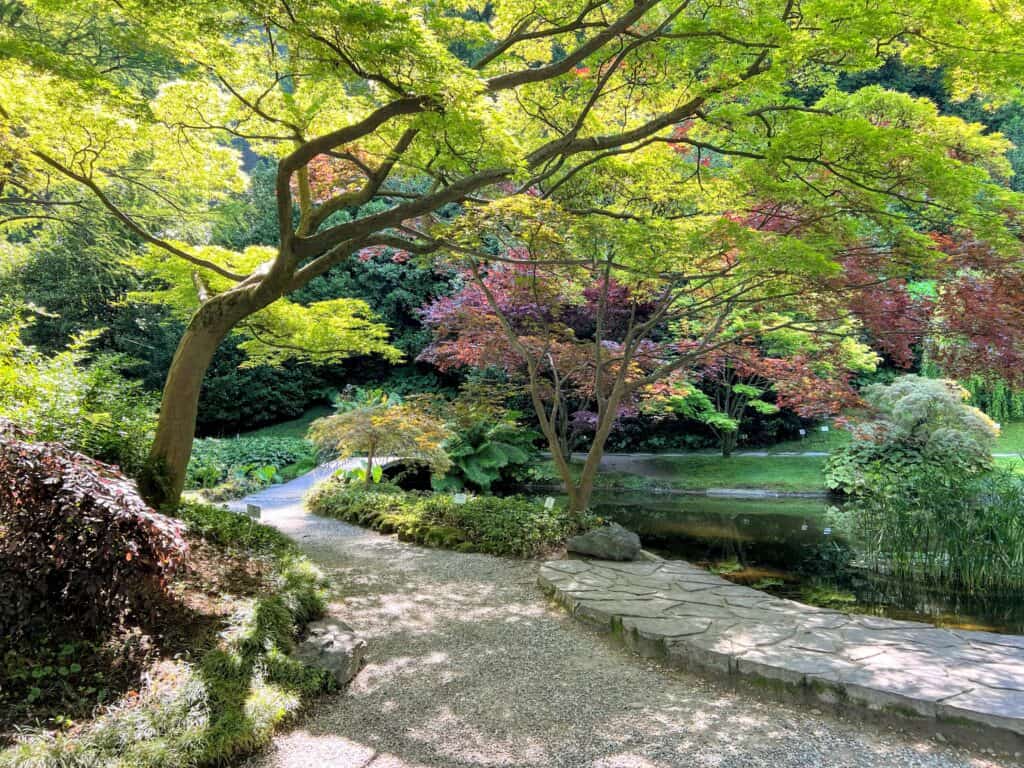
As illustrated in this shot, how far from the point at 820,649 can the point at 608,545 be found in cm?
227

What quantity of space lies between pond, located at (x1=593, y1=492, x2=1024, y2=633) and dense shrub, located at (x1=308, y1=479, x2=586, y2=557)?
1.86 m

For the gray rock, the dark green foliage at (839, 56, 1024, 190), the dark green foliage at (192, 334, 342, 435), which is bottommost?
the gray rock

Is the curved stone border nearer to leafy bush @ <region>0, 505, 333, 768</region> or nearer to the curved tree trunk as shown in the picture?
leafy bush @ <region>0, 505, 333, 768</region>

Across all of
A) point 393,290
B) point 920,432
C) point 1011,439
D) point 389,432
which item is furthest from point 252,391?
point 1011,439

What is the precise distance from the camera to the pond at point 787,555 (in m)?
5.14

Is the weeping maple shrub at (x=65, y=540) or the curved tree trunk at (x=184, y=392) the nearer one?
the weeping maple shrub at (x=65, y=540)

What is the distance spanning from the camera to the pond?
5137mm

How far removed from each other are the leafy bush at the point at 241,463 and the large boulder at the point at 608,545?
629 cm

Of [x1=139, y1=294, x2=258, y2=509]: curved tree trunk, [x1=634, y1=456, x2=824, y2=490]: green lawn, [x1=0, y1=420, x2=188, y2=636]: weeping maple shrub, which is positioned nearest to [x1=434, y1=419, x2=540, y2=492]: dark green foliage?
[x1=634, y1=456, x2=824, y2=490]: green lawn

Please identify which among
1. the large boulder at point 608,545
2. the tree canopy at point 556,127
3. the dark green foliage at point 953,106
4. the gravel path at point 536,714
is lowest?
the gravel path at point 536,714

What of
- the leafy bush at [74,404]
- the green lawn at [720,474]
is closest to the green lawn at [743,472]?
the green lawn at [720,474]

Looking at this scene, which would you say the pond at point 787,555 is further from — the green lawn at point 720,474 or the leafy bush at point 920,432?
the leafy bush at point 920,432

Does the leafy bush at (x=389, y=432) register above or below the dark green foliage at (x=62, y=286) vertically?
below

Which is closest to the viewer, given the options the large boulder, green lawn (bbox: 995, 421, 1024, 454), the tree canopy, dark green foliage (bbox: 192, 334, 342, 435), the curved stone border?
the curved stone border
